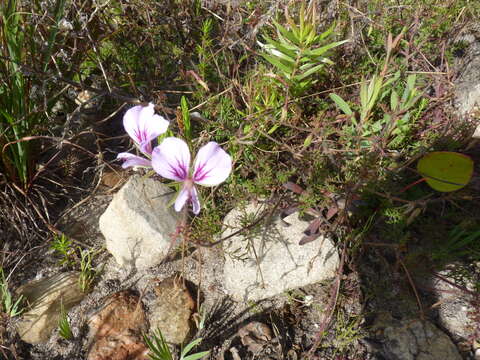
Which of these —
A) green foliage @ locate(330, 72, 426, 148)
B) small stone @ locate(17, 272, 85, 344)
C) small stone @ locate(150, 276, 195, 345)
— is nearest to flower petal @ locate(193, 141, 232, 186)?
small stone @ locate(150, 276, 195, 345)

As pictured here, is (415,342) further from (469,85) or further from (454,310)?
(469,85)

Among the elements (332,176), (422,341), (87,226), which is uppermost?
(332,176)

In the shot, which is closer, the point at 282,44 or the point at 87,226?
the point at 282,44

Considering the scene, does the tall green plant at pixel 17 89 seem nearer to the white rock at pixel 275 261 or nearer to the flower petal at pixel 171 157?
the flower petal at pixel 171 157

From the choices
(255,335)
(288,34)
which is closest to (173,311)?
(255,335)

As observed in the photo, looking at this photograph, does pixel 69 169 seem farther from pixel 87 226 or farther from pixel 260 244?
pixel 260 244

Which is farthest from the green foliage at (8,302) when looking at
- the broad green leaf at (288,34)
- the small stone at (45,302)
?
the broad green leaf at (288,34)

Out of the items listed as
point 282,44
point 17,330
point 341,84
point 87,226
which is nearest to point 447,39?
point 341,84
